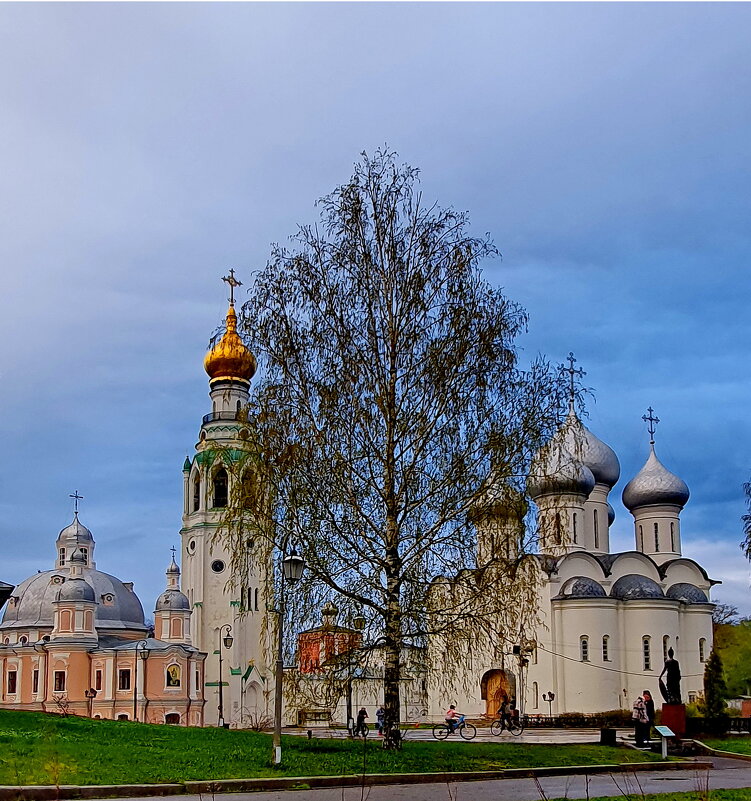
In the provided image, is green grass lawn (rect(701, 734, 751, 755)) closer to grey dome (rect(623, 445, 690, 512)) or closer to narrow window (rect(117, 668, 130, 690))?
grey dome (rect(623, 445, 690, 512))

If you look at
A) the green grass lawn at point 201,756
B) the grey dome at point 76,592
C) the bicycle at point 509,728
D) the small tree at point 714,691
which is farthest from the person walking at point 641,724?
the grey dome at point 76,592

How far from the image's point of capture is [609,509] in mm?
57688

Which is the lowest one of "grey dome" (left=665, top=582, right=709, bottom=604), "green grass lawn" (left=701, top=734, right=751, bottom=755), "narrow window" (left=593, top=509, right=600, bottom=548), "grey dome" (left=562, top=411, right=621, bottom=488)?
"green grass lawn" (left=701, top=734, right=751, bottom=755)

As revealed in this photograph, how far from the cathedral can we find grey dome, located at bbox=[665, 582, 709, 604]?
12cm

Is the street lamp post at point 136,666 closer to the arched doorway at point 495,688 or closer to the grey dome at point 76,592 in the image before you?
the grey dome at point 76,592

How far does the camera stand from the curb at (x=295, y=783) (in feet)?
36.9

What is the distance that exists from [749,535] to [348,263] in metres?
8.74

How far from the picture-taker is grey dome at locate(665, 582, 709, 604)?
5066 centimetres

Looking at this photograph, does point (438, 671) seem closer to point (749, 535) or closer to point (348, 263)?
point (749, 535)

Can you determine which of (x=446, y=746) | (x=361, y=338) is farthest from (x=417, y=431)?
(x=446, y=746)

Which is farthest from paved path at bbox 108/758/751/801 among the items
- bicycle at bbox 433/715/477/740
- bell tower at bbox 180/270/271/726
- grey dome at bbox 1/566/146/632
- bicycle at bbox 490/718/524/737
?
grey dome at bbox 1/566/146/632

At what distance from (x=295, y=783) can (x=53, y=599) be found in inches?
2373

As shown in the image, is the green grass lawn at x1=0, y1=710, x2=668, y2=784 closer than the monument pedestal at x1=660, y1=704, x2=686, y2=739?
Yes

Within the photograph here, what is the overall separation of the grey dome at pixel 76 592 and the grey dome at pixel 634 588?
32.3 m
